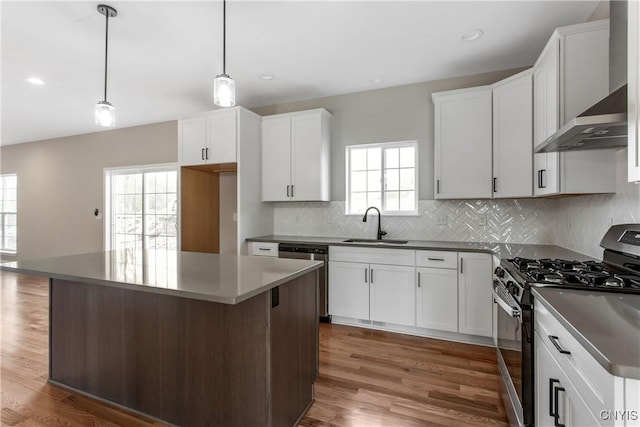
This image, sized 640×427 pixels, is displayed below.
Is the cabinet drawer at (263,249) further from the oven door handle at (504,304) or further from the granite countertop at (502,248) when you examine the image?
the oven door handle at (504,304)

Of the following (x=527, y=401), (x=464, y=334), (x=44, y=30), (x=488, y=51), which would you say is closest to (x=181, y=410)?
(x=527, y=401)

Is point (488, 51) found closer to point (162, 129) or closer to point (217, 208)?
point (217, 208)

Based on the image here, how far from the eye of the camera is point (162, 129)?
5.12 meters

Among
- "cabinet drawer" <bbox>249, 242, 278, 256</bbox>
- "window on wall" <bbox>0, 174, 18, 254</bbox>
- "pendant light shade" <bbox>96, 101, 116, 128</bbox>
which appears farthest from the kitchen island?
"window on wall" <bbox>0, 174, 18, 254</bbox>

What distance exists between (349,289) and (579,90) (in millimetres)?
2510

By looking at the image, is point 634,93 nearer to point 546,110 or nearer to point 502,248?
point 546,110

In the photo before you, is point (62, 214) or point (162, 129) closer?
point (162, 129)

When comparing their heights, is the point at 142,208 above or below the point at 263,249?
above

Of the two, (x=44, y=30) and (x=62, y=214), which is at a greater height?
(x=44, y=30)

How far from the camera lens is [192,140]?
3928 mm

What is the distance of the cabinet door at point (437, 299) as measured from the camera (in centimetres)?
286

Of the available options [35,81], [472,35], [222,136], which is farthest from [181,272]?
[35,81]

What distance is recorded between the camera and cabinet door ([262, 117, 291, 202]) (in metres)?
3.84

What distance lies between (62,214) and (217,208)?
146 inches
